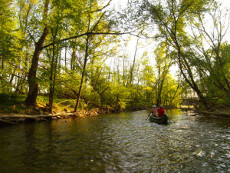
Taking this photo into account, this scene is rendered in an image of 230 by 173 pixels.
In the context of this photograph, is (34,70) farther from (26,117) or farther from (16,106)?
(26,117)

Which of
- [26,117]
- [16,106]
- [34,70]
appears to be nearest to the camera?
[26,117]

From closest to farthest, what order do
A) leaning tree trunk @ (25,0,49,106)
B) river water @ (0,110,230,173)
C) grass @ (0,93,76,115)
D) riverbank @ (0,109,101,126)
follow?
river water @ (0,110,230,173)
riverbank @ (0,109,101,126)
grass @ (0,93,76,115)
leaning tree trunk @ (25,0,49,106)

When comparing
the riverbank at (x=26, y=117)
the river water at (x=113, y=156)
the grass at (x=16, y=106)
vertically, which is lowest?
the river water at (x=113, y=156)

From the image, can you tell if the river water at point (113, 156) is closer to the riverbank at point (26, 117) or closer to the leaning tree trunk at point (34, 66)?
the riverbank at point (26, 117)

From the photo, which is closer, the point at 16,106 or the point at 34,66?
the point at 16,106

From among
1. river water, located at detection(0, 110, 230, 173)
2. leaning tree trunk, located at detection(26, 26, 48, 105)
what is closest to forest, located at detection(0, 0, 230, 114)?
leaning tree trunk, located at detection(26, 26, 48, 105)

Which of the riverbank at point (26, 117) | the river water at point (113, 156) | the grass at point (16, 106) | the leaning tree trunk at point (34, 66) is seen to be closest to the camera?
the river water at point (113, 156)

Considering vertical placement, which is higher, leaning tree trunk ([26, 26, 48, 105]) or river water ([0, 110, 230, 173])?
leaning tree trunk ([26, 26, 48, 105])

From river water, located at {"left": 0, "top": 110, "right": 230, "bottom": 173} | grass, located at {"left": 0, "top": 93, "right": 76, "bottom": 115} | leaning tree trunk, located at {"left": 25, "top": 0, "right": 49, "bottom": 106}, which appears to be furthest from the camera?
leaning tree trunk, located at {"left": 25, "top": 0, "right": 49, "bottom": 106}

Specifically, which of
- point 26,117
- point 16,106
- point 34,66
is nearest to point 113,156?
point 26,117

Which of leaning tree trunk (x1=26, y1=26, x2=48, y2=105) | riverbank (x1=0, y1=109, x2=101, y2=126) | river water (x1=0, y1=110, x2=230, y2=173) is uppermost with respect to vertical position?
leaning tree trunk (x1=26, y1=26, x2=48, y2=105)

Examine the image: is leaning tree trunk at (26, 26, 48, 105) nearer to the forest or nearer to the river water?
the forest

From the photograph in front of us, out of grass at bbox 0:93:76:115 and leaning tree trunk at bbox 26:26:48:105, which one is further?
leaning tree trunk at bbox 26:26:48:105

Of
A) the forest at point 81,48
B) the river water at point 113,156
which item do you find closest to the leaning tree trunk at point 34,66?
the forest at point 81,48
